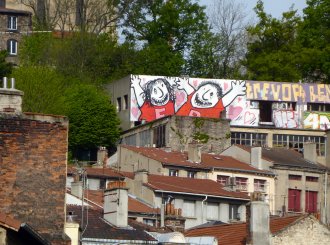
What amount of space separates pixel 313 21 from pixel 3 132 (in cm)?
9203

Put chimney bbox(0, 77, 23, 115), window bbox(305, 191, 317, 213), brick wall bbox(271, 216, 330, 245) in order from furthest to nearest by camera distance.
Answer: window bbox(305, 191, 317, 213) < brick wall bbox(271, 216, 330, 245) < chimney bbox(0, 77, 23, 115)

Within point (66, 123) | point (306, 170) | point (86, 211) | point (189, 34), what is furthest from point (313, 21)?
point (66, 123)

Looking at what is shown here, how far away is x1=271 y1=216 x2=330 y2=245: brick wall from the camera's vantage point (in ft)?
144

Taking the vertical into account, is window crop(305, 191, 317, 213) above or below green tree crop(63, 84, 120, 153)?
below

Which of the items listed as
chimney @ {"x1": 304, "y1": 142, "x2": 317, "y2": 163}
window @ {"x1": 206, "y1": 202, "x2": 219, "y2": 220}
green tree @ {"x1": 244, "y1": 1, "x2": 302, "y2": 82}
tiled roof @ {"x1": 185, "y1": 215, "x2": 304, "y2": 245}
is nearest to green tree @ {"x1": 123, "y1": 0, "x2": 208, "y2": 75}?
green tree @ {"x1": 244, "y1": 1, "x2": 302, "y2": 82}

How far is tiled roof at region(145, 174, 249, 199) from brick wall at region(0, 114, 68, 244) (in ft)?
137

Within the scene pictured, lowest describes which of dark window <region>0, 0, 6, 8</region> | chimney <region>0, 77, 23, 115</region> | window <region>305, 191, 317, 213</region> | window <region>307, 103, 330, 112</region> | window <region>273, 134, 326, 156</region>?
window <region>305, 191, 317, 213</region>

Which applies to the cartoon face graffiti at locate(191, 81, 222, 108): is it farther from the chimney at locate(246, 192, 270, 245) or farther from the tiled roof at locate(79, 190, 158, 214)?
the chimney at locate(246, 192, 270, 245)

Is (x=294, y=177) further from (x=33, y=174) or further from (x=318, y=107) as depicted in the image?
(x=33, y=174)

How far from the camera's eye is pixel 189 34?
123188 mm

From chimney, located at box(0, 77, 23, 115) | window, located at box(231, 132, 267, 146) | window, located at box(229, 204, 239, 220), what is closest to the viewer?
chimney, located at box(0, 77, 23, 115)

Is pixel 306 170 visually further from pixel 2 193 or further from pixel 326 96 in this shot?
pixel 2 193

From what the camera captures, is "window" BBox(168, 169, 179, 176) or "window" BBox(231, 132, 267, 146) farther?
"window" BBox(231, 132, 267, 146)

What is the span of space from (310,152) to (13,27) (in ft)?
164
